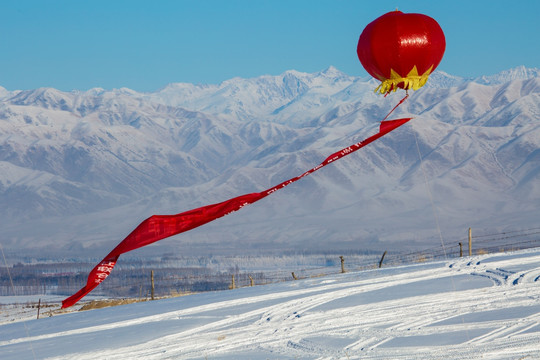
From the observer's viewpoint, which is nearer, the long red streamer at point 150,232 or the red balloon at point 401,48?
the long red streamer at point 150,232

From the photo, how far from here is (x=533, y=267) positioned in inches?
899

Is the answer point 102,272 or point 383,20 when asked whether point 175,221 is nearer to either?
point 102,272

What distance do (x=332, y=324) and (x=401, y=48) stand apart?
6.20 metres

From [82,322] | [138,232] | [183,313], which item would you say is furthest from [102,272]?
[82,322]

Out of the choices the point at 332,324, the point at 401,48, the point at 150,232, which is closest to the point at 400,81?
the point at 401,48

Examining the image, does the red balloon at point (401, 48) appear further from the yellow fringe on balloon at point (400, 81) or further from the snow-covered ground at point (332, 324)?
the snow-covered ground at point (332, 324)

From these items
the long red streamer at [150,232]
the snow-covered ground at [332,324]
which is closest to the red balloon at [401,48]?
the snow-covered ground at [332,324]

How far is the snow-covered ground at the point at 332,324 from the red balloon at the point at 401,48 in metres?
4.88

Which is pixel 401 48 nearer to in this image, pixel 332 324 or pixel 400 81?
pixel 400 81

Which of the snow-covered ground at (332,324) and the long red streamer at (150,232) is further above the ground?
the long red streamer at (150,232)

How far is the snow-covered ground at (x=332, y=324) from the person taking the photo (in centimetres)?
1447

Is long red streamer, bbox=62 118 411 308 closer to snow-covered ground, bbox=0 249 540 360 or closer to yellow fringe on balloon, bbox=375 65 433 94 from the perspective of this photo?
snow-covered ground, bbox=0 249 540 360

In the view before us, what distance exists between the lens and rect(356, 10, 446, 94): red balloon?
1509 cm

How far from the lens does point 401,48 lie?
15.0 m
